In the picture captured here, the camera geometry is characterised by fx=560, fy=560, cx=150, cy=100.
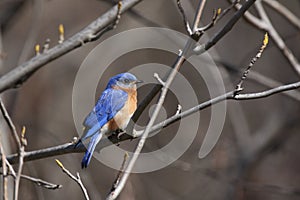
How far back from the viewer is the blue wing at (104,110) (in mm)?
3990

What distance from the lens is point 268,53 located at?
30.7 feet

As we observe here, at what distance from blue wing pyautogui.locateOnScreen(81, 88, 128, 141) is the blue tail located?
0.14ft

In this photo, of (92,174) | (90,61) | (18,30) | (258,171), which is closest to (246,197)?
(258,171)

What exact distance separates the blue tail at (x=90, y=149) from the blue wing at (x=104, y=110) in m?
0.04

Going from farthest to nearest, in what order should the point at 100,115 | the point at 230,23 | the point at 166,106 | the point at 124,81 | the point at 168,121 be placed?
the point at 166,106, the point at 124,81, the point at 100,115, the point at 230,23, the point at 168,121

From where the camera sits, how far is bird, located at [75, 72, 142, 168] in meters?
3.90

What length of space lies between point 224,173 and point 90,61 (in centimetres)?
233

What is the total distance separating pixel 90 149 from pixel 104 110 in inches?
27.7

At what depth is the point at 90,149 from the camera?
3.71 meters

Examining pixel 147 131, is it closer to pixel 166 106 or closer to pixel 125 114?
pixel 125 114

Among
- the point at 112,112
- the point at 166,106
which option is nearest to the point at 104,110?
the point at 112,112

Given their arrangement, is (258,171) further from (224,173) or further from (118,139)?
(118,139)

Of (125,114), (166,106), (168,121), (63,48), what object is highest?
(63,48)

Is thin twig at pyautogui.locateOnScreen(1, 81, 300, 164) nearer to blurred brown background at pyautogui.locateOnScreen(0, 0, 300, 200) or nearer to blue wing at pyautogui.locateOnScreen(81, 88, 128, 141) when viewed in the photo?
blue wing at pyautogui.locateOnScreen(81, 88, 128, 141)
